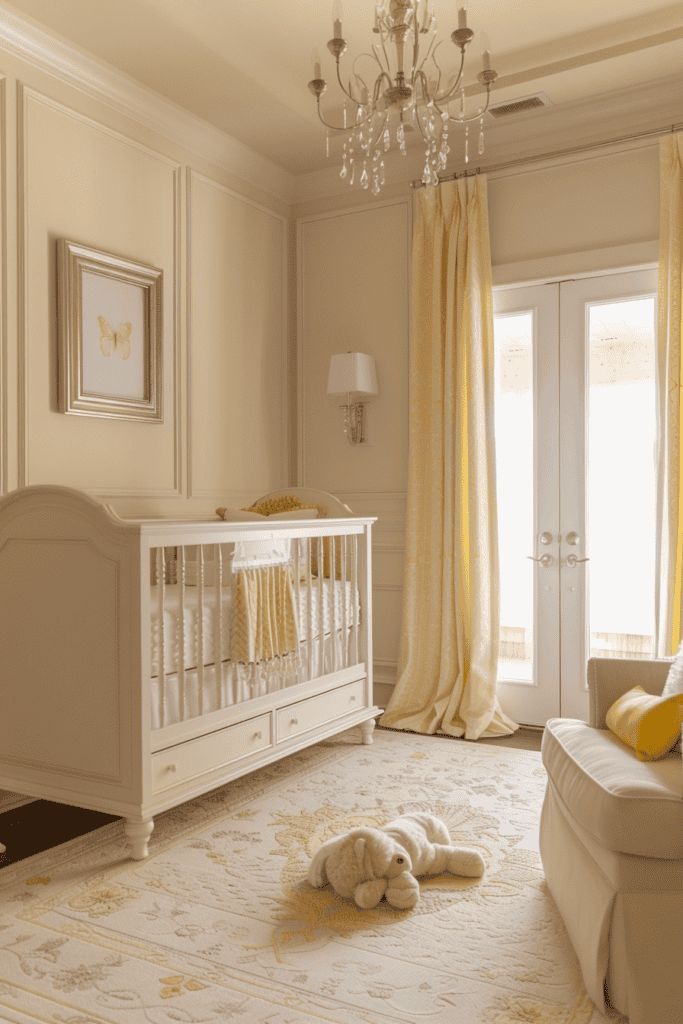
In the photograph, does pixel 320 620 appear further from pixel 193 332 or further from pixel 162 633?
pixel 193 332

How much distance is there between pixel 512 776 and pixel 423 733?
0.73m

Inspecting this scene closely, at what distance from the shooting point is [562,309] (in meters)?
3.94

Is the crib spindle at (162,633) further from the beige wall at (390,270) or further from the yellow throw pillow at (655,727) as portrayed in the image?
the beige wall at (390,270)

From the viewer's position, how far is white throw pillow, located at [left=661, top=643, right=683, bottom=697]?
6.87ft

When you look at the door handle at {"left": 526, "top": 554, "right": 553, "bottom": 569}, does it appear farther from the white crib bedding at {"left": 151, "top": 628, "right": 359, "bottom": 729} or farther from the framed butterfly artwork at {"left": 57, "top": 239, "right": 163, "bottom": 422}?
the framed butterfly artwork at {"left": 57, "top": 239, "right": 163, "bottom": 422}

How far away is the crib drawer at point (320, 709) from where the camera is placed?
10.5ft

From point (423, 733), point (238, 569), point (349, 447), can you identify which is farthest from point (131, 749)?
point (349, 447)

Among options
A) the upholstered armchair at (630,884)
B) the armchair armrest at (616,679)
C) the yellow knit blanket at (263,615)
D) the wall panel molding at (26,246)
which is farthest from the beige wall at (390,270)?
the upholstered armchair at (630,884)

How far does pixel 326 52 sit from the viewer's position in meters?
3.46

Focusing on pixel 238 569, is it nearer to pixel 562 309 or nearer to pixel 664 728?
pixel 664 728

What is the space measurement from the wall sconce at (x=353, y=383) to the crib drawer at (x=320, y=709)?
1.36 m

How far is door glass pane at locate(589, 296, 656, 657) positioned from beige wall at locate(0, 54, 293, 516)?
5.43 ft

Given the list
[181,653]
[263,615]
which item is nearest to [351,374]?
[263,615]

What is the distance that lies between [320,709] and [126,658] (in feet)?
3.86
